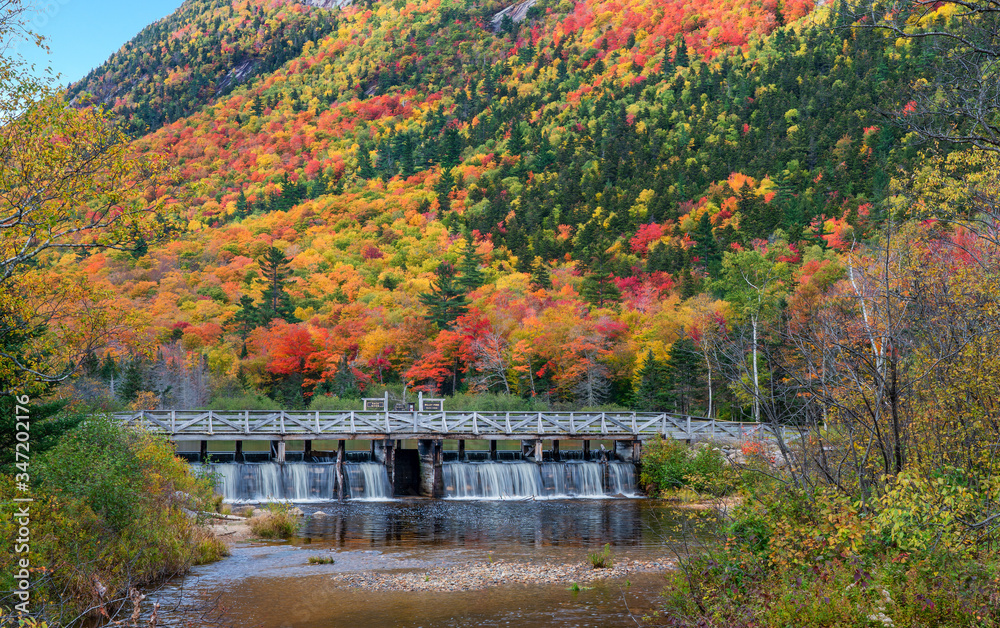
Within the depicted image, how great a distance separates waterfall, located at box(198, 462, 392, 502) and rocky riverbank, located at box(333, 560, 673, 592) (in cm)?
1372

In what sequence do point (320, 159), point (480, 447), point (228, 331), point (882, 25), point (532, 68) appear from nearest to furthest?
point (882, 25) → point (480, 447) → point (228, 331) → point (320, 159) → point (532, 68)

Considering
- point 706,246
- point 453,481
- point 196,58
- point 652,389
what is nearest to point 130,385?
point 453,481

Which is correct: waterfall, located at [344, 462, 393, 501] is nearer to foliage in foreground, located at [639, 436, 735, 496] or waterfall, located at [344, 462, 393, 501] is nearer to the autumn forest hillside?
the autumn forest hillside

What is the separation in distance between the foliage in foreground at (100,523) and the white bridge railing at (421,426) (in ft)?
40.3

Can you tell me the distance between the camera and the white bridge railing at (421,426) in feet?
104

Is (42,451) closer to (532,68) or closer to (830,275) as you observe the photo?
(830,275)

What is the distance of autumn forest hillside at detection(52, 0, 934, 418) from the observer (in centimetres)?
5306

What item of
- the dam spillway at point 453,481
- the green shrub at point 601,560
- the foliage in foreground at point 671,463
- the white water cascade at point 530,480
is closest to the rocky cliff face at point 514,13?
the foliage in foreground at point 671,463

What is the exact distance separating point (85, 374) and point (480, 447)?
82.8 feet

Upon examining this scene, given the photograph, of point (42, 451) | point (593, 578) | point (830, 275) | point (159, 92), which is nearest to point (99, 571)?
point (42, 451)

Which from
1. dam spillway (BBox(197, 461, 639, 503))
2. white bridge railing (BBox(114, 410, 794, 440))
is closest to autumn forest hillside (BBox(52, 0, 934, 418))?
white bridge railing (BBox(114, 410, 794, 440))

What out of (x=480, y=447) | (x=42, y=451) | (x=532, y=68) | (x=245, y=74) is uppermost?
(x=245, y=74)

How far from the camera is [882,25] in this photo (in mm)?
7621

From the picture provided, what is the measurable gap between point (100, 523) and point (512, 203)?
77298mm
